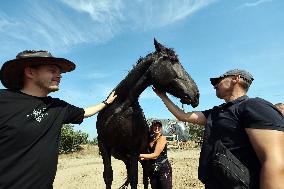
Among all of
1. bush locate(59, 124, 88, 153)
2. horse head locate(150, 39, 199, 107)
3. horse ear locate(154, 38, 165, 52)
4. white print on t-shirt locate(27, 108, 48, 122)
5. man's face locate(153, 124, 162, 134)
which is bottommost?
white print on t-shirt locate(27, 108, 48, 122)

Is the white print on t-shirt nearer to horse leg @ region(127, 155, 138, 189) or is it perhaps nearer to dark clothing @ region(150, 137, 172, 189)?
horse leg @ region(127, 155, 138, 189)

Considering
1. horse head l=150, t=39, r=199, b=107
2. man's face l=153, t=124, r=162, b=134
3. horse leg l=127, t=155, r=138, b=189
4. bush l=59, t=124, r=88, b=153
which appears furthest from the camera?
bush l=59, t=124, r=88, b=153

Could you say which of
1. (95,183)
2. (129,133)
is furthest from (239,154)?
(95,183)

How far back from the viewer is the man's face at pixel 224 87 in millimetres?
4430

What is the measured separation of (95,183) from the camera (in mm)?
14922

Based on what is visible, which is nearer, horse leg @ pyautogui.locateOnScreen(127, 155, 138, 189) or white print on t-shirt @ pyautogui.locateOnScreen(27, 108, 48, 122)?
white print on t-shirt @ pyautogui.locateOnScreen(27, 108, 48, 122)

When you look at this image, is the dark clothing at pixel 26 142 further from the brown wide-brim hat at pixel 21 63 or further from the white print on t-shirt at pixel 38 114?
the brown wide-brim hat at pixel 21 63

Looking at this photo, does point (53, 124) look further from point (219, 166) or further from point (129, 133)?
point (129, 133)

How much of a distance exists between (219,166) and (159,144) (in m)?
4.20

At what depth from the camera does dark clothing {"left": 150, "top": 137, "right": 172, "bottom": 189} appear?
8.26 meters

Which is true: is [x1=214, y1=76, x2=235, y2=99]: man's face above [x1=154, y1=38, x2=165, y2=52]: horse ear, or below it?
below

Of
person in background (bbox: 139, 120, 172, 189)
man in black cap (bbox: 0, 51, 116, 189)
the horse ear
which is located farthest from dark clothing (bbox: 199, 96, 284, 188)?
person in background (bbox: 139, 120, 172, 189)

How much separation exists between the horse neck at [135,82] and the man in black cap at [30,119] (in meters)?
2.50

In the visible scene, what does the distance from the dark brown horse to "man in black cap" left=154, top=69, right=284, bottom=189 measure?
1.83 metres
